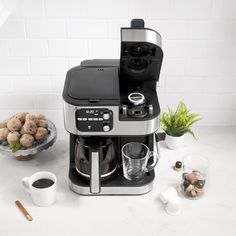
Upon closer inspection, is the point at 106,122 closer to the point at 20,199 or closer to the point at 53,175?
the point at 53,175

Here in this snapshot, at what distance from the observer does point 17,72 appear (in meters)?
1.86

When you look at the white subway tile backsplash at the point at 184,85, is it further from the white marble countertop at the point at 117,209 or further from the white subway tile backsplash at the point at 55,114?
the white subway tile backsplash at the point at 55,114

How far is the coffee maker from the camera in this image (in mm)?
1378

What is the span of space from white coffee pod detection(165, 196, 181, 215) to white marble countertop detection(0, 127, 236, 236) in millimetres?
16

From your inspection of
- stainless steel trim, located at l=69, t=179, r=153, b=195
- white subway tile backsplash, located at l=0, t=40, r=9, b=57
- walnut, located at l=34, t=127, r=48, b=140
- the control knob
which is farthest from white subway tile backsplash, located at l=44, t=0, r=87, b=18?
stainless steel trim, located at l=69, t=179, r=153, b=195

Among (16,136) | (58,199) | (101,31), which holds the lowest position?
(58,199)

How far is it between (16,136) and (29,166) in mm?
139

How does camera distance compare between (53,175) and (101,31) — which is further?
(101,31)

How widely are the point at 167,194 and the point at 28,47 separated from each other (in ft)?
2.65

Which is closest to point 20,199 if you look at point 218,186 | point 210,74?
point 218,186

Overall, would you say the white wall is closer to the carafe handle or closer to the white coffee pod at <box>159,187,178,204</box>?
the carafe handle

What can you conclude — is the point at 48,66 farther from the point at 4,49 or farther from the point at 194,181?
the point at 194,181

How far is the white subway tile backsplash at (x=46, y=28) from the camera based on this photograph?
1.75 m

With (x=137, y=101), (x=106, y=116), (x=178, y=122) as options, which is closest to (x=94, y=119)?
(x=106, y=116)
